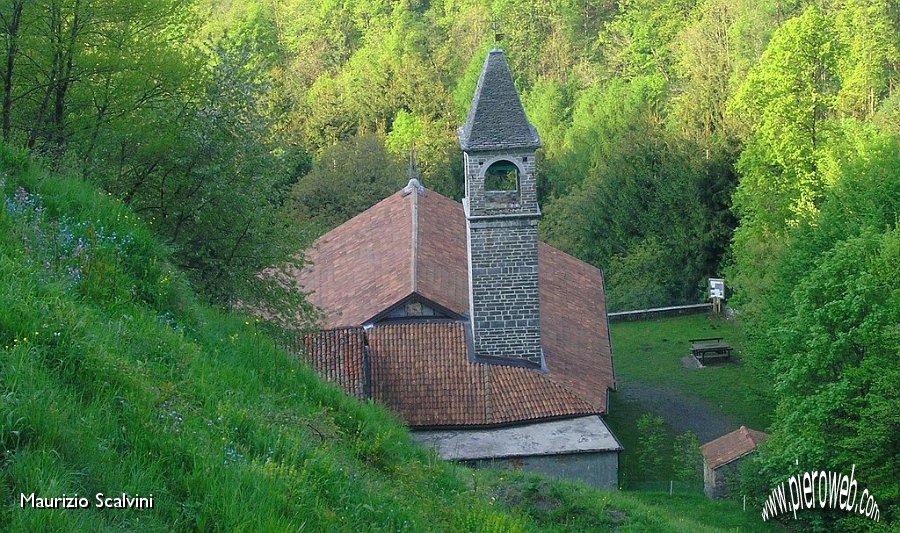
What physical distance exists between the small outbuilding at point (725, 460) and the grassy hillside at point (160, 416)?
9456mm

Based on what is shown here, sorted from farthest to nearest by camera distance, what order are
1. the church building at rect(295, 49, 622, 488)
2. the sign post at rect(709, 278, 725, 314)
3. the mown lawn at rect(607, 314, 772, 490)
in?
the sign post at rect(709, 278, 725, 314)
the mown lawn at rect(607, 314, 772, 490)
the church building at rect(295, 49, 622, 488)

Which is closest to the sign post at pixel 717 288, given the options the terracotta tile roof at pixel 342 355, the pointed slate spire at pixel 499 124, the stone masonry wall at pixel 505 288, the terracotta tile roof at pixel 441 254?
the terracotta tile roof at pixel 441 254

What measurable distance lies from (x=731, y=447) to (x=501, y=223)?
22.9 ft

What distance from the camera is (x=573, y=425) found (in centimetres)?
1884

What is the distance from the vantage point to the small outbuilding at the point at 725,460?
821 inches

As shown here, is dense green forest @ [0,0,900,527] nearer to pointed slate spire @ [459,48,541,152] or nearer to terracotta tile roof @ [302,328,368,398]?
terracotta tile roof @ [302,328,368,398]

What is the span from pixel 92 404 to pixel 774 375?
18.2 metres

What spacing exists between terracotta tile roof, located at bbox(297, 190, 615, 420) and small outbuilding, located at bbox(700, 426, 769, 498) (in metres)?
2.55

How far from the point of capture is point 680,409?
27.2 metres

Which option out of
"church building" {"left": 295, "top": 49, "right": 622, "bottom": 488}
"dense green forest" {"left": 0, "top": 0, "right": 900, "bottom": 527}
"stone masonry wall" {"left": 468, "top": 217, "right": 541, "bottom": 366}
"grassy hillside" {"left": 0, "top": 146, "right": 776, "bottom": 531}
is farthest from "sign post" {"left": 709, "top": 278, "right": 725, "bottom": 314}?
"grassy hillside" {"left": 0, "top": 146, "right": 776, "bottom": 531}

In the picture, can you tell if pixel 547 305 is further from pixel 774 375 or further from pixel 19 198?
pixel 19 198

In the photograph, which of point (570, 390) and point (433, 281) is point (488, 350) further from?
point (433, 281)

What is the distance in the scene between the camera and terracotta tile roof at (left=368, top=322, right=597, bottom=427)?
18.8 metres

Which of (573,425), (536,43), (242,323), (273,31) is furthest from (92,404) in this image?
(273,31)
